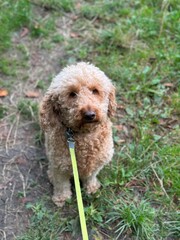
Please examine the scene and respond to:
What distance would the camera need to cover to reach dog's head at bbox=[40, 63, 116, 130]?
269 centimetres

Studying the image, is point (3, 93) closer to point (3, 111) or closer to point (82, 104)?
point (3, 111)

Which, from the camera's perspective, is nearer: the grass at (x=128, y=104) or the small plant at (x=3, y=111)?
the grass at (x=128, y=104)

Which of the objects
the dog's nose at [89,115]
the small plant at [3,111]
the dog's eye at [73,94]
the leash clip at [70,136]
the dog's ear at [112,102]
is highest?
the dog's eye at [73,94]

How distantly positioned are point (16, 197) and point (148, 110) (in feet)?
5.38

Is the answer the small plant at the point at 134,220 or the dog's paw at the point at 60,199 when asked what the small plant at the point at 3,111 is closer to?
the dog's paw at the point at 60,199

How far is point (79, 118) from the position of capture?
269 cm

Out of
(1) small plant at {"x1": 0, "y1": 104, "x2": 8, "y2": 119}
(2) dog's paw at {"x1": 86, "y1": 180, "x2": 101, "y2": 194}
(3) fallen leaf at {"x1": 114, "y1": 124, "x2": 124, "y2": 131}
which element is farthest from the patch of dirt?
(3) fallen leaf at {"x1": 114, "y1": 124, "x2": 124, "y2": 131}

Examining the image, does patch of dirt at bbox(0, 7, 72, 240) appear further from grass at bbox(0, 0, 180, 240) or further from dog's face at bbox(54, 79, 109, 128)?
dog's face at bbox(54, 79, 109, 128)

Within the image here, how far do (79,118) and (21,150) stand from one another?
4.37 feet

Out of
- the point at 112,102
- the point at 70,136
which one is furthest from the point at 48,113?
the point at 112,102

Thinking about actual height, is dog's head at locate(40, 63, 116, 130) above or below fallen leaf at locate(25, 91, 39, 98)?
above

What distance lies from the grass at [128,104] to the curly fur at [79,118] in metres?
0.31

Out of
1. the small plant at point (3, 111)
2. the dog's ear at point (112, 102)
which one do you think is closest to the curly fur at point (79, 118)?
the dog's ear at point (112, 102)

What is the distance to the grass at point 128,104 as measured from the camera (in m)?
3.24
